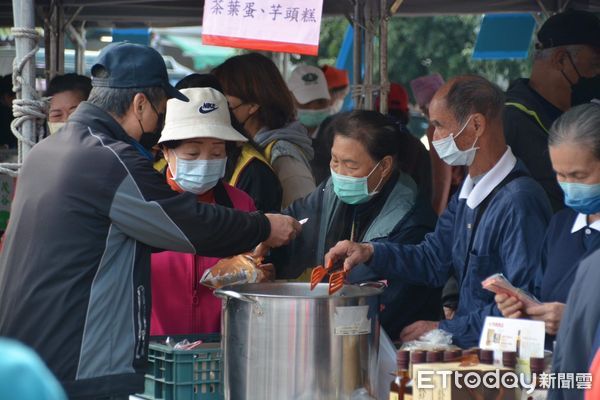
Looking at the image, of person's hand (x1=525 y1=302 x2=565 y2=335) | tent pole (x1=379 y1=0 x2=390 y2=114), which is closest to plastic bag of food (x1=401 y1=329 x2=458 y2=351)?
person's hand (x1=525 y1=302 x2=565 y2=335)

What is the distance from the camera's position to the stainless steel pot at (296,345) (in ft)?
10.1

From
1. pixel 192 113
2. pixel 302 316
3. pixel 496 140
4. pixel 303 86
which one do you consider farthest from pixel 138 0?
pixel 302 316

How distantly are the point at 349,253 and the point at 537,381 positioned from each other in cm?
103

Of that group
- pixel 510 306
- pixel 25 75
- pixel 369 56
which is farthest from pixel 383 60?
pixel 510 306

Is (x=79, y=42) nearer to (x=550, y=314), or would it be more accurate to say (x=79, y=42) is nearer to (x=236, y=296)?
(x=236, y=296)

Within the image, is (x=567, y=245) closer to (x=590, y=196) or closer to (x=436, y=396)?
(x=590, y=196)

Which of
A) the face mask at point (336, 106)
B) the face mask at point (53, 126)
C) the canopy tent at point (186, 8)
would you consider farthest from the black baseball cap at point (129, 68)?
the face mask at point (336, 106)

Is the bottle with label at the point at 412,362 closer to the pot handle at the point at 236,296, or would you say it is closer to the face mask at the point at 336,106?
the pot handle at the point at 236,296

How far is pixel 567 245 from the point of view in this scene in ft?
10.7

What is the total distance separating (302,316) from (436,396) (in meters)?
0.46

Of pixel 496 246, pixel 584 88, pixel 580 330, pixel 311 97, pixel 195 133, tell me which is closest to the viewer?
pixel 580 330

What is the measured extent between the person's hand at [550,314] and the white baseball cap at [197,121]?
1288 mm

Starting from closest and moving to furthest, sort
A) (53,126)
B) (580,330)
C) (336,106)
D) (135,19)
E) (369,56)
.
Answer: (580,330) < (53,126) < (369,56) < (135,19) < (336,106)

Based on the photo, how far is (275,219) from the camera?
3.52 m
